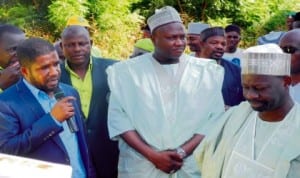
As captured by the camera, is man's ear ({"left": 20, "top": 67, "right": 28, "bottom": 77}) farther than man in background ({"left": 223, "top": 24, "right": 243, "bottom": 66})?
No

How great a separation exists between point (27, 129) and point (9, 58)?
0.77m

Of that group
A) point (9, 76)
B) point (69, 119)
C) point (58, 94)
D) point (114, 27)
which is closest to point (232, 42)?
point (9, 76)

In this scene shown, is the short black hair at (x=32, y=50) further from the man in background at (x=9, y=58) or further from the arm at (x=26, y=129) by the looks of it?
A: the man in background at (x=9, y=58)

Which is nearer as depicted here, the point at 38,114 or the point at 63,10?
the point at 38,114

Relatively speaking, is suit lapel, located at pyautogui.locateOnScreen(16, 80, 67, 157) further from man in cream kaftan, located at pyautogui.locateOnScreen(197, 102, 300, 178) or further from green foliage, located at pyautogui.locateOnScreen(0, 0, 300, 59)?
→ green foliage, located at pyautogui.locateOnScreen(0, 0, 300, 59)

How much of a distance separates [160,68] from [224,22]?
11004 mm

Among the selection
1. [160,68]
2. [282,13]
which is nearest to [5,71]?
[160,68]

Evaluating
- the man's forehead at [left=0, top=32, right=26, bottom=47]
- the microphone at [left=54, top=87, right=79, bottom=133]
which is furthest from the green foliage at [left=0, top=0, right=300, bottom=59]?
the microphone at [left=54, top=87, right=79, bottom=133]

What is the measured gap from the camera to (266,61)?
2857 millimetres

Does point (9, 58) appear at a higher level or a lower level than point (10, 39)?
lower

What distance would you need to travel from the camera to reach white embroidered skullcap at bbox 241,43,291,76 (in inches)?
112

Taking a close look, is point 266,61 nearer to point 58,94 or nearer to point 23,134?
point 58,94

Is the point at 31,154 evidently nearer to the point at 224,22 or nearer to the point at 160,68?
the point at 160,68

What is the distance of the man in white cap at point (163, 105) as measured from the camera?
394 cm
